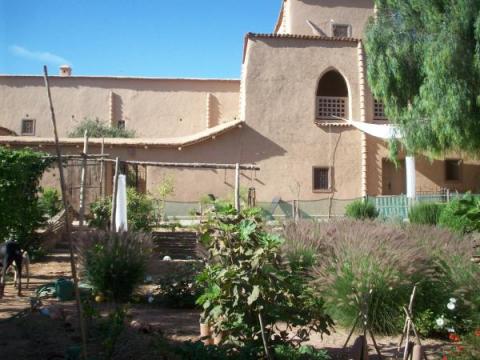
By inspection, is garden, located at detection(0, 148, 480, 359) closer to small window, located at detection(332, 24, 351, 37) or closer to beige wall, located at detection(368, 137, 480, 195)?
beige wall, located at detection(368, 137, 480, 195)

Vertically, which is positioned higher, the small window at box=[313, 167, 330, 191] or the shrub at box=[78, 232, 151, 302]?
the small window at box=[313, 167, 330, 191]

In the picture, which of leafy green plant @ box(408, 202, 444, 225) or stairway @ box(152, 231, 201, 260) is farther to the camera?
leafy green plant @ box(408, 202, 444, 225)

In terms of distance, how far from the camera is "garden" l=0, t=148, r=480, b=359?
415 cm

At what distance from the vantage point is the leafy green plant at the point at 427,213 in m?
14.8

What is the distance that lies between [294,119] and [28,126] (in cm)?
1483

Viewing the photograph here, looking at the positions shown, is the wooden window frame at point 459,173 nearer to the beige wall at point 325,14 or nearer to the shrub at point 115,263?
the beige wall at point 325,14

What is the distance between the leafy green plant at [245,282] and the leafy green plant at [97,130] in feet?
74.9

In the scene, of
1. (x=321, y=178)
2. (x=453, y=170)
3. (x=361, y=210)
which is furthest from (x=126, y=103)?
(x=453, y=170)

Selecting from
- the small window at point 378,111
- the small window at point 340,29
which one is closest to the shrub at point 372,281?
the small window at point 378,111

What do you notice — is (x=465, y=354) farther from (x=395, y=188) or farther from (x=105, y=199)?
(x=395, y=188)

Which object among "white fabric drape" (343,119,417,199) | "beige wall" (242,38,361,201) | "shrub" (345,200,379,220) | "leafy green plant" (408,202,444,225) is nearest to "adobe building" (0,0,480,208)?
"beige wall" (242,38,361,201)

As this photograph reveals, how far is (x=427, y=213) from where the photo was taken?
1488 cm

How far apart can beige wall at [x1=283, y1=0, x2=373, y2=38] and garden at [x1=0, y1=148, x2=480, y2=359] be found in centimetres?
1594

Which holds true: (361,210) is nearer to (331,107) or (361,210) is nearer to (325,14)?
(331,107)
